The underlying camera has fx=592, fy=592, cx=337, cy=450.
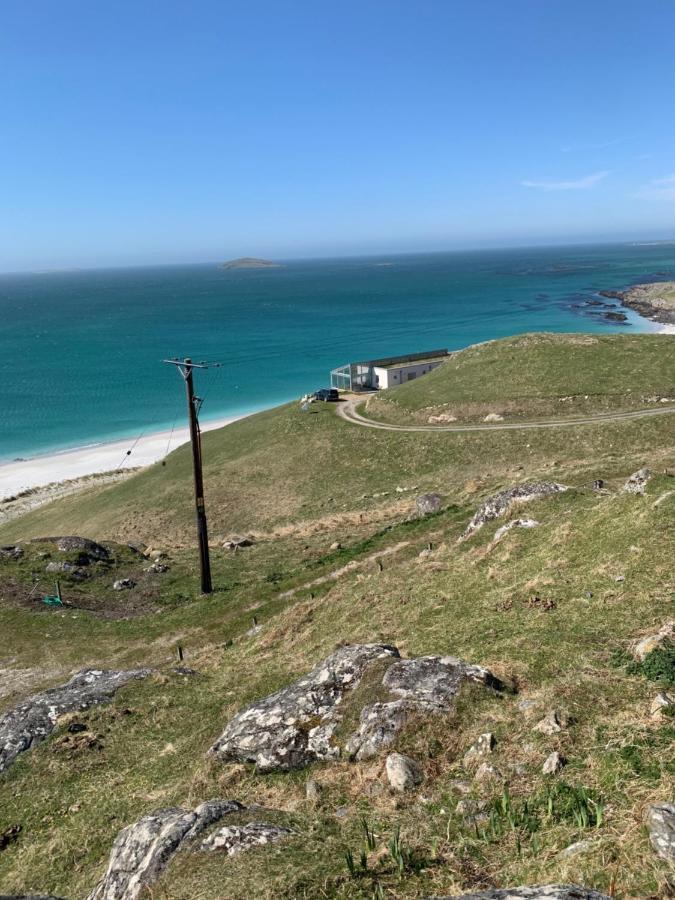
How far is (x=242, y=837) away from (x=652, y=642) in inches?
343

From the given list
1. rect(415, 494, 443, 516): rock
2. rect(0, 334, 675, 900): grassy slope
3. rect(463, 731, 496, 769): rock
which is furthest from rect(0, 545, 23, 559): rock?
rect(463, 731, 496, 769): rock

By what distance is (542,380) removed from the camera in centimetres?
5812

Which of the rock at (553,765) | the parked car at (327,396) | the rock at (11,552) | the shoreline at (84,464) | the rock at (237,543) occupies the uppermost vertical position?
the rock at (553,765)

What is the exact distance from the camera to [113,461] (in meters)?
86.1

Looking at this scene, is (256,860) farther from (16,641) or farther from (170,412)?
(170,412)

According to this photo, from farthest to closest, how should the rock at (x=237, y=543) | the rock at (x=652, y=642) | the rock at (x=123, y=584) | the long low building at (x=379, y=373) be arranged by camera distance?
the long low building at (x=379, y=373), the rock at (x=237, y=543), the rock at (x=123, y=584), the rock at (x=652, y=642)

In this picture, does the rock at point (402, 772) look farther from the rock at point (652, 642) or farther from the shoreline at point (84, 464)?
the shoreline at point (84, 464)

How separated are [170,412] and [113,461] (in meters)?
26.0

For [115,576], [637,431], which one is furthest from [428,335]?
[115,576]

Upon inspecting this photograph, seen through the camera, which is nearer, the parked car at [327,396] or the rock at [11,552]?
the rock at [11,552]


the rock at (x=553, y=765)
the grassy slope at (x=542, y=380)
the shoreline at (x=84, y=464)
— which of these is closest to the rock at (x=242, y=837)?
the rock at (x=553, y=765)

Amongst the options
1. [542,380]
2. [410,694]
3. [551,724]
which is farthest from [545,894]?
[542,380]

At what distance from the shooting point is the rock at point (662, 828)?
275 inches

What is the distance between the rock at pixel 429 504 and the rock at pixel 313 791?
21976 millimetres
